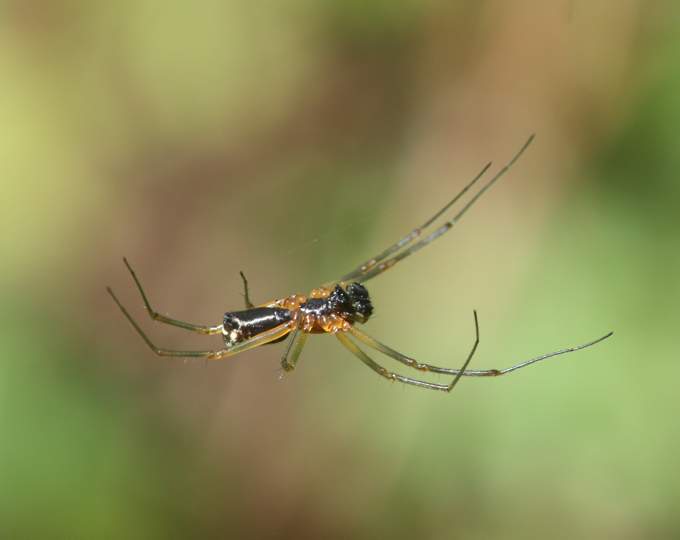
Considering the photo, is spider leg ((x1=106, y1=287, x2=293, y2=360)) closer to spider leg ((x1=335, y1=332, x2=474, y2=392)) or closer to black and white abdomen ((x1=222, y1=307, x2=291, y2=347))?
black and white abdomen ((x1=222, y1=307, x2=291, y2=347))

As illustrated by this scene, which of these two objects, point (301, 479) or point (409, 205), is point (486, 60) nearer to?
point (409, 205)

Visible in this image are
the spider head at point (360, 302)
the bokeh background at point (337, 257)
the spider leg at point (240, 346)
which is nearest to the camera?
the spider leg at point (240, 346)

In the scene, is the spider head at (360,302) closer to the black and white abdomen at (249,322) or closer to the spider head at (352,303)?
the spider head at (352,303)

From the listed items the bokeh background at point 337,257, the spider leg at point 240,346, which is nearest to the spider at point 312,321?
the spider leg at point 240,346

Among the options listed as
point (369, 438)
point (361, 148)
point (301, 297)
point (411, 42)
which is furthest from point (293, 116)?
point (369, 438)

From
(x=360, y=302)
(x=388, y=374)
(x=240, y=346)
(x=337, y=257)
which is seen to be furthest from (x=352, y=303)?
(x=337, y=257)
